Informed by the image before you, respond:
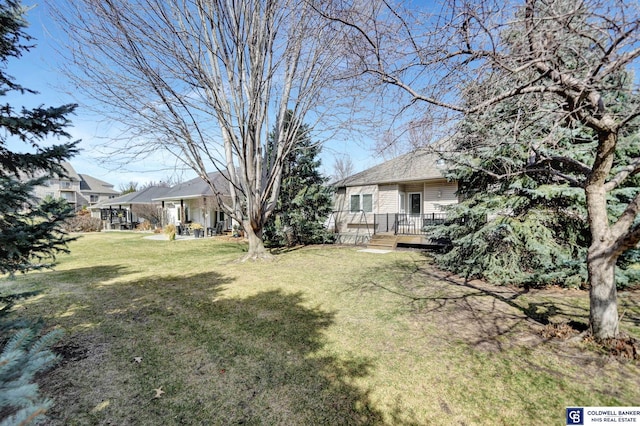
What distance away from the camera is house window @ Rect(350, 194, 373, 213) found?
16.7m

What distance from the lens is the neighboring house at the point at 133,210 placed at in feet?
87.1

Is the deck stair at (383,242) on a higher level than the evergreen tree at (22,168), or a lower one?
lower

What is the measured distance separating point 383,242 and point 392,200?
3.34 m

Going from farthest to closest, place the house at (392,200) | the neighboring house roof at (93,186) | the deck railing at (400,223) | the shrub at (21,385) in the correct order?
the neighboring house roof at (93,186), the deck railing at (400,223), the house at (392,200), the shrub at (21,385)

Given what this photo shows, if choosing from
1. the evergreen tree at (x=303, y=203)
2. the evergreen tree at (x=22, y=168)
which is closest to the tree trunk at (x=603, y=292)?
the evergreen tree at (x=22, y=168)

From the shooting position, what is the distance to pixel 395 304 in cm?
554

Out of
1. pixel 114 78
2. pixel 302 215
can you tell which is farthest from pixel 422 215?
pixel 114 78

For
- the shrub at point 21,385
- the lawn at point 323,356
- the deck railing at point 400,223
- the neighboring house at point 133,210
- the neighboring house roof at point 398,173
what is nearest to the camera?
the shrub at point 21,385

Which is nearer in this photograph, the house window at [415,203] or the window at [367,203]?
the house window at [415,203]

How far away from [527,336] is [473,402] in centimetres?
200

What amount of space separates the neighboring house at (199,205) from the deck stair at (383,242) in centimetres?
1069

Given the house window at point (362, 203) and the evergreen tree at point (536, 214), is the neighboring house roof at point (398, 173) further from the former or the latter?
the evergreen tree at point (536, 214)

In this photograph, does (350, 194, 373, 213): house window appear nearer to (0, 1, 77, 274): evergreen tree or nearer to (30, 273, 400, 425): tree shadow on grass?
(30, 273, 400, 425): tree shadow on grass

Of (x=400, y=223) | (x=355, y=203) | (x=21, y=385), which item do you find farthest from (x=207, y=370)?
(x=355, y=203)
